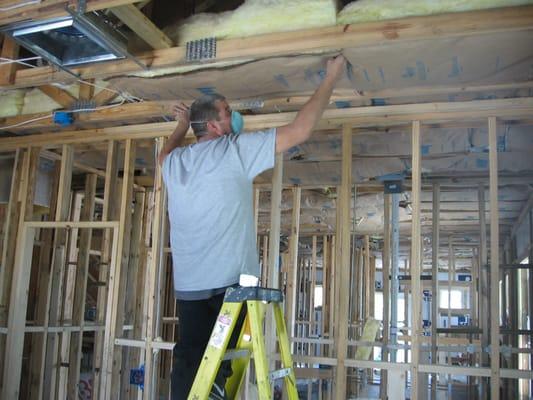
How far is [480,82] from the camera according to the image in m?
3.06

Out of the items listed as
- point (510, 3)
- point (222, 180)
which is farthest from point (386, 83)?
point (222, 180)

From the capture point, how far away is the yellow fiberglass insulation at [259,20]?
2535 millimetres

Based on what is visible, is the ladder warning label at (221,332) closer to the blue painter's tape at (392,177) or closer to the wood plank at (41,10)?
the wood plank at (41,10)

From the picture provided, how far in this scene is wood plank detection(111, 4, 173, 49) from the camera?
2469 millimetres

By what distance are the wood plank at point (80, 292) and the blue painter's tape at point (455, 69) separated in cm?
362

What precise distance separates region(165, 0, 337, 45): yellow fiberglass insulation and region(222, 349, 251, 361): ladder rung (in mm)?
1531

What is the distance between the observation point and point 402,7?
8.00 ft

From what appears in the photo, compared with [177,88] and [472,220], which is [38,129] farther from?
[472,220]

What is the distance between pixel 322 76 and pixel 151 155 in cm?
263

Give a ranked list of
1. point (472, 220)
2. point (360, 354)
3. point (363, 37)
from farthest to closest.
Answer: point (472, 220), point (360, 354), point (363, 37)

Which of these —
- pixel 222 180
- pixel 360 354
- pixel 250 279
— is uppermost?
pixel 222 180

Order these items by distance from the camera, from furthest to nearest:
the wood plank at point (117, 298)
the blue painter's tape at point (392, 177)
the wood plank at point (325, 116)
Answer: the blue painter's tape at point (392, 177), the wood plank at point (117, 298), the wood plank at point (325, 116)

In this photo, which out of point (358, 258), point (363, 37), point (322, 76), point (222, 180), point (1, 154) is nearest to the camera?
point (222, 180)

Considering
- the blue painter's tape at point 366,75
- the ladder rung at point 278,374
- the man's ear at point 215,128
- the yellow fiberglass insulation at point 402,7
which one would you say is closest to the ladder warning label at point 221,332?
the ladder rung at point 278,374
